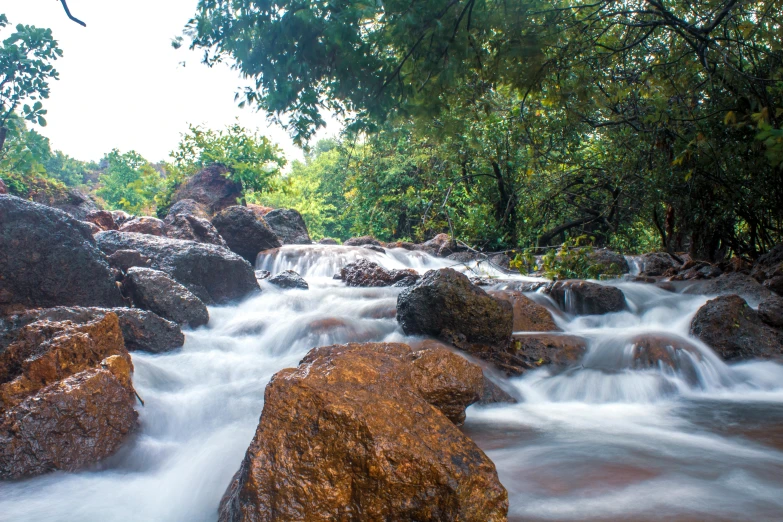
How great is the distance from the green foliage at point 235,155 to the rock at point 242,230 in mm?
3838

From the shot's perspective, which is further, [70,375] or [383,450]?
[70,375]

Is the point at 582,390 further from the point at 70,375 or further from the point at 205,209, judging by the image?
the point at 205,209

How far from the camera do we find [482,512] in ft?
6.66

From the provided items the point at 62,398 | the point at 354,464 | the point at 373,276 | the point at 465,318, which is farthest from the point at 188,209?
the point at 354,464

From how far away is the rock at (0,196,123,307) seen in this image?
5422mm

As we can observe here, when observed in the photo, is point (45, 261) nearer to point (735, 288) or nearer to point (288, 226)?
point (735, 288)

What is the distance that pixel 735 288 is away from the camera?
25.0 feet

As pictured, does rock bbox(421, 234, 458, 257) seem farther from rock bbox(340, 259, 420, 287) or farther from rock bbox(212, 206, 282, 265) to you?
rock bbox(212, 206, 282, 265)

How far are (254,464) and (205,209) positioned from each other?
1439 cm

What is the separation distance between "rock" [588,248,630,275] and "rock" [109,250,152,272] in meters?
7.98

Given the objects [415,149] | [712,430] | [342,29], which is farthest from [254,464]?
[415,149]

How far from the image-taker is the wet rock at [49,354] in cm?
348

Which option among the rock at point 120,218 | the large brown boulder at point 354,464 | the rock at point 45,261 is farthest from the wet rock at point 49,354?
the rock at point 120,218

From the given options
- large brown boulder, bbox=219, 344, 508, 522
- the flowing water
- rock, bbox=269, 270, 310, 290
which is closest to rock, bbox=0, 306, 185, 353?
the flowing water
